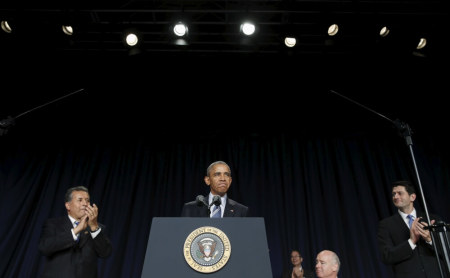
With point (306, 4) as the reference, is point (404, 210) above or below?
below

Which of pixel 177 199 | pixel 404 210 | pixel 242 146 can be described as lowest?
pixel 404 210

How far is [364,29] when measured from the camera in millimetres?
4762

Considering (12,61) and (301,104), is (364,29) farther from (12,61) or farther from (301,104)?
(12,61)

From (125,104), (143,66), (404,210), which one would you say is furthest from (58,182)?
(404,210)

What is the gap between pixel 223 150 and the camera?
6.13 metres

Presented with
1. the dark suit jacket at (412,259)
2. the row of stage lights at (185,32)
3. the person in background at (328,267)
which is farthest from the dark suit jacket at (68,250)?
the row of stage lights at (185,32)

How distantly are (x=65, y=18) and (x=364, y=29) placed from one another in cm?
364

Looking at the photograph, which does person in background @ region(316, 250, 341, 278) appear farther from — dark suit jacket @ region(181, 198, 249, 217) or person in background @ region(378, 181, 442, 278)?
dark suit jacket @ region(181, 198, 249, 217)

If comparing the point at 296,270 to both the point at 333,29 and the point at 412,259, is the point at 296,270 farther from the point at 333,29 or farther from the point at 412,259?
the point at 333,29

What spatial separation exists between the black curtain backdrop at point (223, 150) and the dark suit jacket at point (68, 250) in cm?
234

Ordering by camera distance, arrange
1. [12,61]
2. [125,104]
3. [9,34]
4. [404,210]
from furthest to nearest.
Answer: [125,104] < [12,61] < [9,34] < [404,210]

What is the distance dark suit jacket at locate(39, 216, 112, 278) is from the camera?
2.88 m

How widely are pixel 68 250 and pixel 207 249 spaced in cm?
192

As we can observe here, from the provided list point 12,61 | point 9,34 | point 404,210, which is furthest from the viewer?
point 12,61
